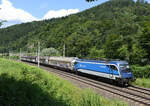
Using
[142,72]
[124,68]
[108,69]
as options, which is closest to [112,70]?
[108,69]

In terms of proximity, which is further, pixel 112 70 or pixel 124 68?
pixel 112 70

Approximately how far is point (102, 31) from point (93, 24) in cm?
1318

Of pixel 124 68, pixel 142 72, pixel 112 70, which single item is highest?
pixel 124 68

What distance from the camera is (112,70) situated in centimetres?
1842

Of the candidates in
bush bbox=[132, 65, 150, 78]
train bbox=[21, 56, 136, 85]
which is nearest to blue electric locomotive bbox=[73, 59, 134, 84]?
train bbox=[21, 56, 136, 85]

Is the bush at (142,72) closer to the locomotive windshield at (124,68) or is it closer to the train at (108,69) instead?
the train at (108,69)

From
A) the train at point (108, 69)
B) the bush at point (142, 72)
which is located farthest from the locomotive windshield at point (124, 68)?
the bush at point (142, 72)

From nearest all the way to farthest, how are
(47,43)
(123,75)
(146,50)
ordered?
(123,75)
(146,50)
(47,43)

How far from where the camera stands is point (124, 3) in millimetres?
176375

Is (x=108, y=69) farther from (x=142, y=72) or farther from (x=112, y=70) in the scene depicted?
(x=142, y=72)

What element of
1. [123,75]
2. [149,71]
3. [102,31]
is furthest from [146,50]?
[102,31]

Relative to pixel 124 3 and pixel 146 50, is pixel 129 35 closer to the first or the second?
pixel 146 50

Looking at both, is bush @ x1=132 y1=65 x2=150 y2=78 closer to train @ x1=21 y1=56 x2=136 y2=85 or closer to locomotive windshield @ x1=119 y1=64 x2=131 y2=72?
train @ x1=21 y1=56 x2=136 y2=85

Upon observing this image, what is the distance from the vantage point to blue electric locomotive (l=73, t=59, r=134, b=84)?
17.5 metres
